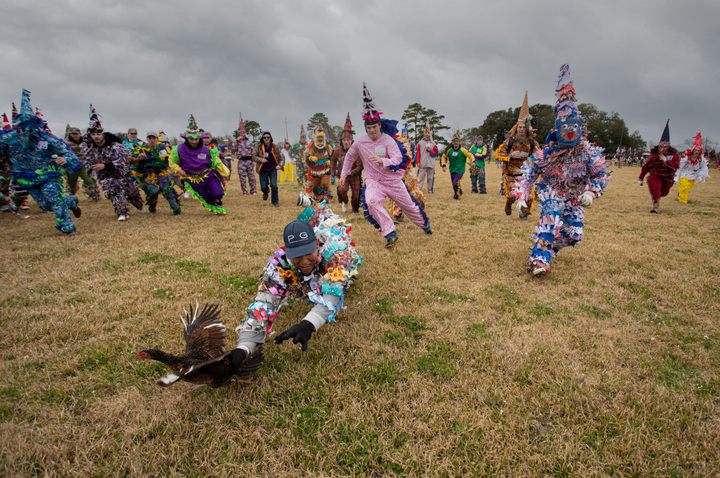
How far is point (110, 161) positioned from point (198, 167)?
6.84 ft

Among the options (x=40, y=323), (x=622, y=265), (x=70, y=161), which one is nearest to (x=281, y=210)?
(x=70, y=161)

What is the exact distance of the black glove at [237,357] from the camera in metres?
2.39

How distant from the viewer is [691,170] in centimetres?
1106

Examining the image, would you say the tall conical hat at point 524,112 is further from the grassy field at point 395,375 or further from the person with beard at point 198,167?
the person with beard at point 198,167

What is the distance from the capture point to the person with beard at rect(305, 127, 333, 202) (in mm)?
9352

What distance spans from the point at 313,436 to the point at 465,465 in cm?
94

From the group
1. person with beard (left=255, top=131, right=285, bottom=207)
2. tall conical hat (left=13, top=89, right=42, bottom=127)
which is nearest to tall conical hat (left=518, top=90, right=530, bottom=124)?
person with beard (left=255, top=131, right=285, bottom=207)

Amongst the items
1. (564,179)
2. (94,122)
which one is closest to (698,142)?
(564,179)

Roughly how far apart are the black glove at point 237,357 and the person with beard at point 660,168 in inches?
447

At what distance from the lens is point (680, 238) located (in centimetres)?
654

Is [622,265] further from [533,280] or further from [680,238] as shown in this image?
[680,238]

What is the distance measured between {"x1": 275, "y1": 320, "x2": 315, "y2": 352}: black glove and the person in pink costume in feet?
11.6

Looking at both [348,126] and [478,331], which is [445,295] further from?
[348,126]

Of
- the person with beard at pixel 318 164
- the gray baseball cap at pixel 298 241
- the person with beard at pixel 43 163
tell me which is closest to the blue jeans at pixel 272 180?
the person with beard at pixel 318 164
